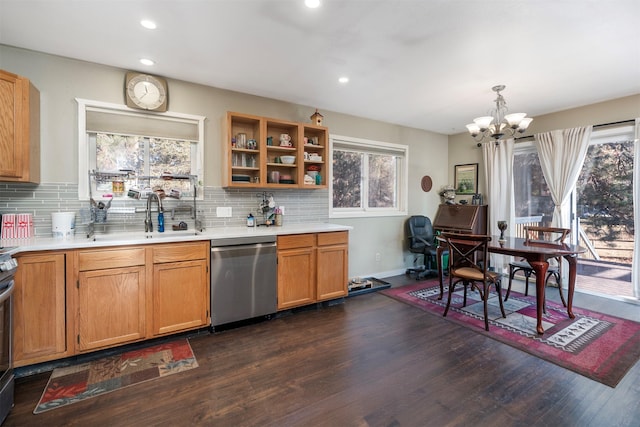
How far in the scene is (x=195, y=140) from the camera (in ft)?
10.5

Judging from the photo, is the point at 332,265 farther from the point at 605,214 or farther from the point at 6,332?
the point at 605,214

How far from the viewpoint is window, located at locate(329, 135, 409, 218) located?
443cm

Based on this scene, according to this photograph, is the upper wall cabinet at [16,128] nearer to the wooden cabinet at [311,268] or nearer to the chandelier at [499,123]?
the wooden cabinet at [311,268]

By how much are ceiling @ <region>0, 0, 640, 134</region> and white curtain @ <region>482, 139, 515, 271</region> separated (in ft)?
3.99

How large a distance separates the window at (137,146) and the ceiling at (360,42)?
18.6 inches

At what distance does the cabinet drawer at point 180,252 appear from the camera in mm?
2518

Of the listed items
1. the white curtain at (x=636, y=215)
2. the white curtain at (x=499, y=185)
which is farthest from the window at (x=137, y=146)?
the white curtain at (x=636, y=215)

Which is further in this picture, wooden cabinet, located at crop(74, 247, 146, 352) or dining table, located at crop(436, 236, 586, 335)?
dining table, located at crop(436, 236, 586, 335)

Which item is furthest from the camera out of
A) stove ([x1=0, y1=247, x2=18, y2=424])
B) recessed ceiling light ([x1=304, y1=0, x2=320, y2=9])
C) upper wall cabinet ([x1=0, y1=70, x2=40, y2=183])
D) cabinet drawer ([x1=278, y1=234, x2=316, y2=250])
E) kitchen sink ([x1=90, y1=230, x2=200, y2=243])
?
cabinet drawer ([x1=278, y1=234, x2=316, y2=250])

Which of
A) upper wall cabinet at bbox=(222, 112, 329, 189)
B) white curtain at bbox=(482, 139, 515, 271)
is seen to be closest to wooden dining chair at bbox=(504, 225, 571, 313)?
white curtain at bbox=(482, 139, 515, 271)

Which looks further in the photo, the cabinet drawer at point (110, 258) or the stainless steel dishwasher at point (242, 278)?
the stainless steel dishwasher at point (242, 278)

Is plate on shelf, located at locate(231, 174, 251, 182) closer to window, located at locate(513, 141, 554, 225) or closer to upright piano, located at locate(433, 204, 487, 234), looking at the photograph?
upright piano, located at locate(433, 204, 487, 234)

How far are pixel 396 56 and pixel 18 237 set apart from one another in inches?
143

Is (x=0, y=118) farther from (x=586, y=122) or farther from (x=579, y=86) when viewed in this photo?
(x=586, y=122)
